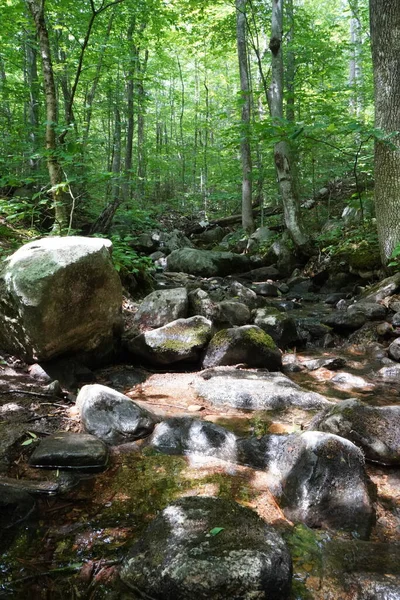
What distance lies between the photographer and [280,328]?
6590 millimetres

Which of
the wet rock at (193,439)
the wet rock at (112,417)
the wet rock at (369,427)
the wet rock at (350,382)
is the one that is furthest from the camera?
the wet rock at (350,382)

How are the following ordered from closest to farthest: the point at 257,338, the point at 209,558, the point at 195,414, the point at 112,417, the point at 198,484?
the point at 209,558 < the point at 198,484 < the point at 112,417 < the point at 195,414 < the point at 257,338

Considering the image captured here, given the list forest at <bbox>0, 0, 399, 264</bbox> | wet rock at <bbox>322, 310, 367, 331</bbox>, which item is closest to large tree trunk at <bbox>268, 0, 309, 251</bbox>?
forest at <bbox>0, 0, 399, 264</bbox>

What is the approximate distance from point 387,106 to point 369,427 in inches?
265

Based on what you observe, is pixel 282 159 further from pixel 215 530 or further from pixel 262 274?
pixel 215 530

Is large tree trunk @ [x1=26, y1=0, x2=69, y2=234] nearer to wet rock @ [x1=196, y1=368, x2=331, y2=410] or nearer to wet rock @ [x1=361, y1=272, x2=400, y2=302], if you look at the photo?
wet rock @ [x1=196, y1=368, x2=331, y2=410]

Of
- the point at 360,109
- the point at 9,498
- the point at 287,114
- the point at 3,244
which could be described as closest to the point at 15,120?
the point at 3,244

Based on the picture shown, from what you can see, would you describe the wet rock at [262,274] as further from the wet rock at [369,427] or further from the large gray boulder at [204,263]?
the wet rock at [369,427]

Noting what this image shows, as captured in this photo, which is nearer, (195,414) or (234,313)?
(195,414)

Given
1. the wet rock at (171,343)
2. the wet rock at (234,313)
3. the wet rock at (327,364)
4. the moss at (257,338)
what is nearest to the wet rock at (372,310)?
the wet rock at (327,364)

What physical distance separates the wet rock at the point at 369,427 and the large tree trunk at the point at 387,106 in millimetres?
5208

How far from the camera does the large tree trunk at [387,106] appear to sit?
7.40 m

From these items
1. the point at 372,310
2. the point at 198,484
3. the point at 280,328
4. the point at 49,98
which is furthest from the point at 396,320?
the point at 49,98

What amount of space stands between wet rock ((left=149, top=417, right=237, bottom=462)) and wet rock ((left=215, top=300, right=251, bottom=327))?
3.23m
